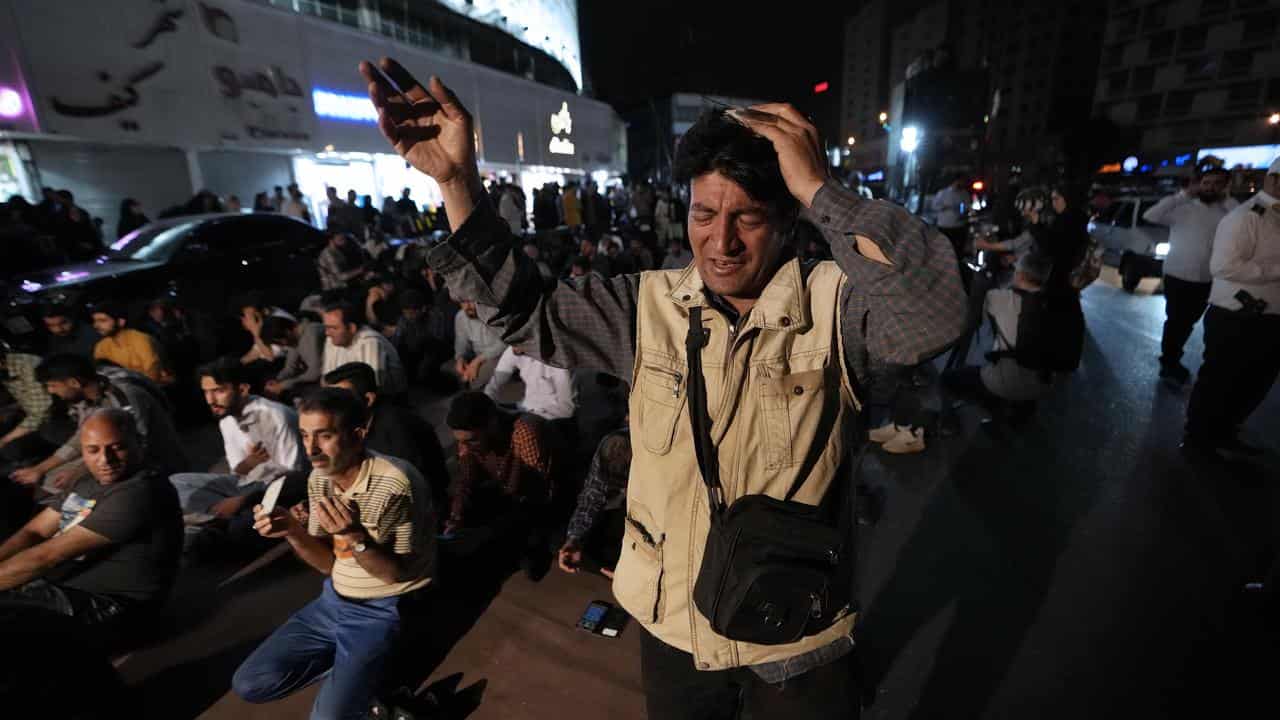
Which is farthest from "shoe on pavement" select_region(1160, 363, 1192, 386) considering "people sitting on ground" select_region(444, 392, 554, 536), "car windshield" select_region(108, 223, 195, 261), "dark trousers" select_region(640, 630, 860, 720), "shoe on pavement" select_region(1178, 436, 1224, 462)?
"car windshield" select_region(108, 223, 195, 261)

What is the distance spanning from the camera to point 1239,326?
13.6 ft

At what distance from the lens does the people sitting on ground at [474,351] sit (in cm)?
628

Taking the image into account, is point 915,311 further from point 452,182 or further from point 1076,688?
point 1076,688

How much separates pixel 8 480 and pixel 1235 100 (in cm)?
5800

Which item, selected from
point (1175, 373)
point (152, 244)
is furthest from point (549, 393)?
point (152, 244)

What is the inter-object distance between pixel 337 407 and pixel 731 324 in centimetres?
213

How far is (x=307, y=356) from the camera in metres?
5.95

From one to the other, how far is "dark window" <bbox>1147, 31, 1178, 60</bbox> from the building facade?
156 ft

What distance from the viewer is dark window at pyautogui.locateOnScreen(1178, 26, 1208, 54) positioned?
38.7 m

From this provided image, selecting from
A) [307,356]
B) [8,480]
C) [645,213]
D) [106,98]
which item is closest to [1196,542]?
[307,356]

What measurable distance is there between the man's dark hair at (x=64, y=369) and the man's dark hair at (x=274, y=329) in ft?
7.21

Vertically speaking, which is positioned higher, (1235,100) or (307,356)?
(1235,100)

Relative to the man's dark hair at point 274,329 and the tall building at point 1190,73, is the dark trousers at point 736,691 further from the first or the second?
the tall building at point 1190,73

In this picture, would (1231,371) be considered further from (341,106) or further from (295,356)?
(341,106)
